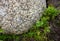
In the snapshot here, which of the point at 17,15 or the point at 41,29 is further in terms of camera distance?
the point at 41,29

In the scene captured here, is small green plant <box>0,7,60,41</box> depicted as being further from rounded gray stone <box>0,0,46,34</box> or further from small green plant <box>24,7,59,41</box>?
rounded gray stone <box>0,0,46,34</box>

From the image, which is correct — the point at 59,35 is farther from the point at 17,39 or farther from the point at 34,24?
the point at 17,39

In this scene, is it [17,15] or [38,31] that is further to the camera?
[38,31]

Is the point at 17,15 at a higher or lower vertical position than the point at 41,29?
higher

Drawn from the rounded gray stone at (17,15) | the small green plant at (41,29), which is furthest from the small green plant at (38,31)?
the rounded gray stone at (17,15)

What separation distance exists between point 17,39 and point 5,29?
422 mm

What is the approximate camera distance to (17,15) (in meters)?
4.75

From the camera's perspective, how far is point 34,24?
4992mm

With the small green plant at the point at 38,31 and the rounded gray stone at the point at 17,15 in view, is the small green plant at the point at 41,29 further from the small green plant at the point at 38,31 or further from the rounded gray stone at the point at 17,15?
the rounded gray stone at the point at 17,15

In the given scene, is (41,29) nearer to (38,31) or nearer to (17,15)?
(38,31)

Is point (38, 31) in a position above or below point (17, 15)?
below

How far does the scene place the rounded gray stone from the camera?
4688mm

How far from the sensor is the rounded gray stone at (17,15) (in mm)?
4688

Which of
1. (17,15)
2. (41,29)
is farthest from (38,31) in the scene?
(17,15)
